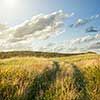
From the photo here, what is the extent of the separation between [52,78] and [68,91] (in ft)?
8.14

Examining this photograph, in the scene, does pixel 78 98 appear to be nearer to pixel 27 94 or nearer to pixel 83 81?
pixel 27 94

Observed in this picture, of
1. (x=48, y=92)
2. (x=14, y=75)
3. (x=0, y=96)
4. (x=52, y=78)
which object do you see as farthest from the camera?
(x=52, y=78)

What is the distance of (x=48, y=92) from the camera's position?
14.8 m

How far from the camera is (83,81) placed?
18.0 metres

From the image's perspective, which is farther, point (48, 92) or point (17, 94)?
point (48, 92)

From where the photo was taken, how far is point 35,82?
15594mm

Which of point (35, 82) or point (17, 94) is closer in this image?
point (17, 94)

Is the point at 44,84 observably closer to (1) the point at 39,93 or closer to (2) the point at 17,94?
(1) the point at 39,93

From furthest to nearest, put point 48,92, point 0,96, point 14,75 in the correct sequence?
point 14,75 → point 48,92 → point 0,96

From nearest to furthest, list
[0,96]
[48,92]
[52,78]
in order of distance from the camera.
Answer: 1. [0,96]
2. [48,92]
3. [52,78]

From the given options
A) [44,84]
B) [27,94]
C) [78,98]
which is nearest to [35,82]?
[44,84]

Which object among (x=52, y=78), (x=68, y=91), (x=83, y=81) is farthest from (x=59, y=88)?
(x=83, y=81)

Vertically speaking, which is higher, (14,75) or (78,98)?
(14,75)

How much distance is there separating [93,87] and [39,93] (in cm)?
376
